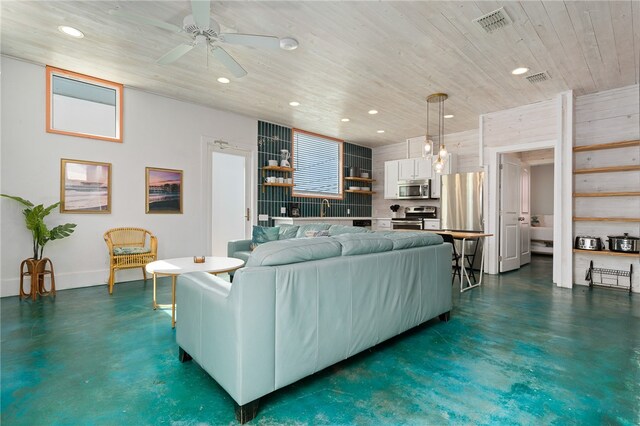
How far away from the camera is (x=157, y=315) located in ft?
10.5

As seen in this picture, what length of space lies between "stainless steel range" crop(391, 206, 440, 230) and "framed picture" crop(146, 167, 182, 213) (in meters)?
4.70

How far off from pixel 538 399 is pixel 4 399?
305 cm

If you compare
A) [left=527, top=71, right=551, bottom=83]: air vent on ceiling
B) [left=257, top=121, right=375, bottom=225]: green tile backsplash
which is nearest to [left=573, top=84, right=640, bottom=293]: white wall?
[left=527, top=71, right=551, bottom=83]: air vent on ceiling

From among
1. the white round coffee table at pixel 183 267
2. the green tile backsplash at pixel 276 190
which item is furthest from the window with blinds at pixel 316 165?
the white round coffee table at pixel 183 267

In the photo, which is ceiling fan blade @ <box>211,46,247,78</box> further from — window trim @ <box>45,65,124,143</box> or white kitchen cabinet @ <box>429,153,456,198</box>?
white kitchen cabinet @ <box>429,153,456,198</box>

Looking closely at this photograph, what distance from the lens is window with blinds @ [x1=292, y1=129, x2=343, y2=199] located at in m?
6.94

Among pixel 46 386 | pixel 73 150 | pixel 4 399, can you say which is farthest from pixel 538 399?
pixel 73 150

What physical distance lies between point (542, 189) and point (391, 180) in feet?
16.1

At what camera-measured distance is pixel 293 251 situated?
1837 mm

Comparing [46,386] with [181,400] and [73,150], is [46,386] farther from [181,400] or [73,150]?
[73,150]

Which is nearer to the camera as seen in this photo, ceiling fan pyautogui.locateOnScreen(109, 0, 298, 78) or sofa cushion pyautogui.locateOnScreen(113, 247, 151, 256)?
ceiling fan pyautogui.locateOnScreen(109, 0, 298, 78)

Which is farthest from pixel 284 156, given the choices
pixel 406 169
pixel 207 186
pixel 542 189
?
pixel 542 189

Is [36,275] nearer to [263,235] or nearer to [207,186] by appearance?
[207,186]

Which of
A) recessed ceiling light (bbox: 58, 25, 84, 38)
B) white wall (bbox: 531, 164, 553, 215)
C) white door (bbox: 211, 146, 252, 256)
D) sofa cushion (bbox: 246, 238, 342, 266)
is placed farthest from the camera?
white wall (bbox: 531, 164, 553, 215)
